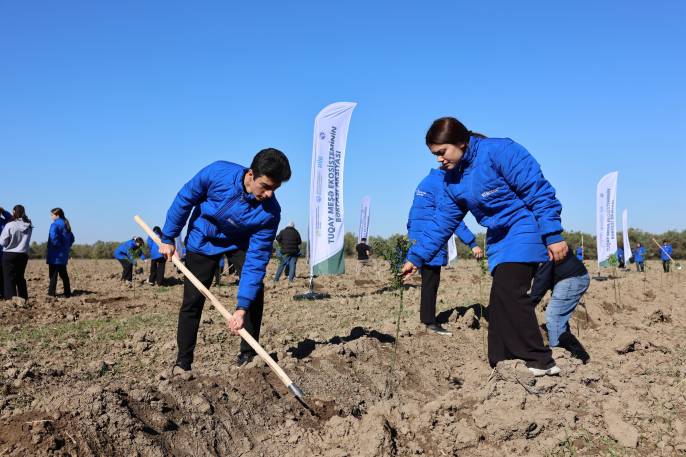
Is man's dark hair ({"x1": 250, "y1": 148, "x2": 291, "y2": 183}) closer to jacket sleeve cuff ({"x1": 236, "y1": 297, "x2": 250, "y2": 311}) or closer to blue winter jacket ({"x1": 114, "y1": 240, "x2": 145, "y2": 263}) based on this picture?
jacket sleeve cuff ({"x1": 236, "y1": 297, "x2": 250, "y2": 311})

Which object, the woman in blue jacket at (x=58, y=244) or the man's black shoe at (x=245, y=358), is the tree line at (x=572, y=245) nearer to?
the woman in blue jacket at (x=58, y=244)

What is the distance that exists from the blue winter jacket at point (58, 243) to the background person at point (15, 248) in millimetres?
719

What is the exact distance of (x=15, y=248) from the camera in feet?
33.1

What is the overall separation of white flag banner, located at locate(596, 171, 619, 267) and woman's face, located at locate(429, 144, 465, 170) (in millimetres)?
14352

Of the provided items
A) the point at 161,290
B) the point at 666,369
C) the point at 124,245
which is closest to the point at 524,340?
the point at 666,369

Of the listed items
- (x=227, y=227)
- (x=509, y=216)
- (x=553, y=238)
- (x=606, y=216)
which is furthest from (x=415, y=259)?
(x=606, y=216)

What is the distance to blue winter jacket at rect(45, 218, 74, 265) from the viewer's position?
11.0 meters

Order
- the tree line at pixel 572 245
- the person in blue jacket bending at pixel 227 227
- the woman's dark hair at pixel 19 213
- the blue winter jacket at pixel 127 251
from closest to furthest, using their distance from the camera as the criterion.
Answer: the person in blue jacket bending at pixel 227 227 → the woman's dark hair at pixel 19 213 → the blue winter jacket at pixel 127 251 → the tree line at pixel 572 245

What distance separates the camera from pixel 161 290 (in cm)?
1302

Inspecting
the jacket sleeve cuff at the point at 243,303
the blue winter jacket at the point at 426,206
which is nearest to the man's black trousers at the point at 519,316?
the jacket sleeve cuff at the point at 243,303

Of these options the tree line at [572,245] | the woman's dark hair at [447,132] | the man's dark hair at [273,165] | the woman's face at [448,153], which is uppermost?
the woman's dark hair at [447,132]

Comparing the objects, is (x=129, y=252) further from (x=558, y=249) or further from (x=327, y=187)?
(x=558, y=249)

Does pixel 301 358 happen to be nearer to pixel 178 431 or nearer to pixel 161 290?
pixel 178 431

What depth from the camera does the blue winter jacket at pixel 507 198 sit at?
156 inches
